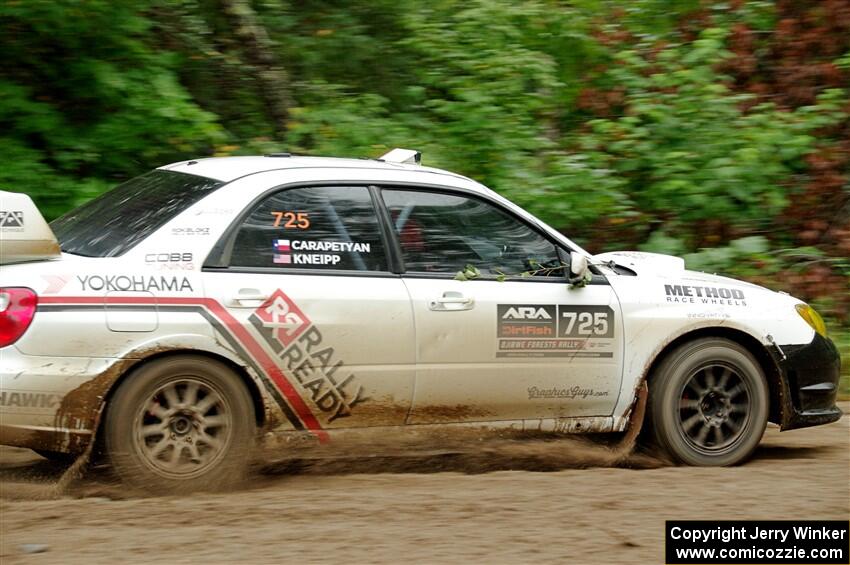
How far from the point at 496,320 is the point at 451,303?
0.86 feet

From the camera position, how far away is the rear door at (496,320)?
5773 mm

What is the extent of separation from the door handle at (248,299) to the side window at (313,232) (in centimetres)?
14

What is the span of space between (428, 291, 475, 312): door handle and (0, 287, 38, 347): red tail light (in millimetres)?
1898

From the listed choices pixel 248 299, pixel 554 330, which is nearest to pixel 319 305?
pixel 248 299

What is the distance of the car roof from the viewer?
5758 millimetres

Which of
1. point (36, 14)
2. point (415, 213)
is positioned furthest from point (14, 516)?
point (36, 14)

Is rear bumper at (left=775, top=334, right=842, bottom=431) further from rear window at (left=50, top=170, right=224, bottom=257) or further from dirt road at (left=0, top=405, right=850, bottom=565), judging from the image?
rear window at (left=50, top=170, right=224, bottom=257)

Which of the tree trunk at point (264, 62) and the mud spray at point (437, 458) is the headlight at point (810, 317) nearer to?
the mud spray at point (437, 458)

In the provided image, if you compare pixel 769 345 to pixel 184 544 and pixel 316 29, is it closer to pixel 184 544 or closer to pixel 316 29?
pixel 184 544

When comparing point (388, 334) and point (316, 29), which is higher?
point (316, 29)

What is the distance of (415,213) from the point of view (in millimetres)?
5918

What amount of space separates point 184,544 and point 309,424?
49.3 inches

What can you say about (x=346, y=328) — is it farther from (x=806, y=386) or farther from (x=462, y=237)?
(x=806, y=386)

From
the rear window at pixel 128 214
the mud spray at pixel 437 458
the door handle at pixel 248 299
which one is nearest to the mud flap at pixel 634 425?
the mud spray at pixel 437 458
